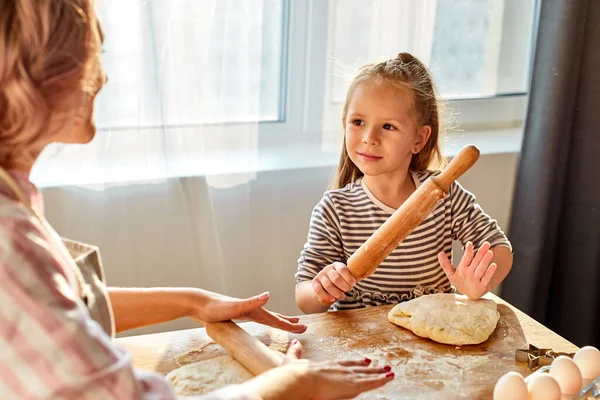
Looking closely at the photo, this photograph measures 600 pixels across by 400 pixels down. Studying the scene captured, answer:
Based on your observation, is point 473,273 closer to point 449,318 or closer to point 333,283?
point 449,318

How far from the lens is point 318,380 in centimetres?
94

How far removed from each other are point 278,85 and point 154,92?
0.38 meters

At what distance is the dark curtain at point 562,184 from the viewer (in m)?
2.19

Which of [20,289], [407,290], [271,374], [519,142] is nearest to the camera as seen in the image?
[20,289]

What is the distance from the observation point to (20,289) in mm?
655

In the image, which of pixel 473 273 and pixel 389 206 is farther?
pixel 389 206

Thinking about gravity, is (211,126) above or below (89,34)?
below

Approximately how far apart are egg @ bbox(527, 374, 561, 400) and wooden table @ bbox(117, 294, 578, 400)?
0.07 m

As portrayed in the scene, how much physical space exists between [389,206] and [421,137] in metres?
0.17

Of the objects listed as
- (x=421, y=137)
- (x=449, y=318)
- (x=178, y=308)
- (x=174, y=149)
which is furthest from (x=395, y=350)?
(x=174, y=149)

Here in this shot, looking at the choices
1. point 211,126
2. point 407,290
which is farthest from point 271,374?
point 211,126

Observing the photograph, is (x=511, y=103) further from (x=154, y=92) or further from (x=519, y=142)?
(x=154, y=92)

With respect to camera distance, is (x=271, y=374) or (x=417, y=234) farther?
(x=417, y=234)

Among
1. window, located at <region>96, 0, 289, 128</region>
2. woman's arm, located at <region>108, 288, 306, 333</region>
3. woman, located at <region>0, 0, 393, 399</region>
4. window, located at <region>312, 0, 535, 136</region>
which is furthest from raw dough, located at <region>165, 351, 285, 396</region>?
window, located at <region>312, 0, 535, 136</region>
